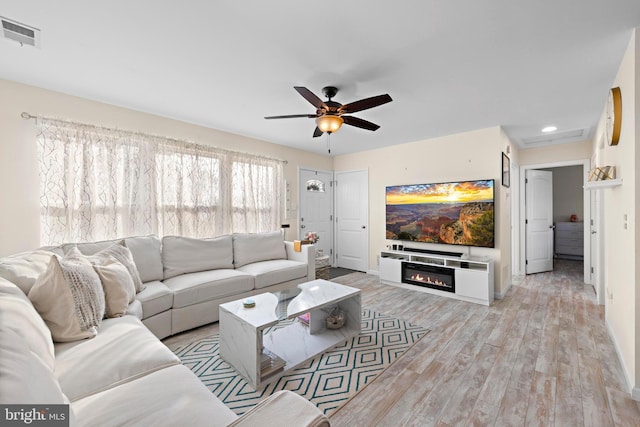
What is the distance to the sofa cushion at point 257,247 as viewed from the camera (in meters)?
3.78

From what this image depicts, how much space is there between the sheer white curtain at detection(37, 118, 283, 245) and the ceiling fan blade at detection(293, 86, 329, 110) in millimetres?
2165

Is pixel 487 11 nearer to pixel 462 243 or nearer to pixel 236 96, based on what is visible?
pixel 236 96

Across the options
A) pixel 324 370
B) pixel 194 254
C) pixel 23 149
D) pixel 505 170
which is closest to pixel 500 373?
pixel 324 370

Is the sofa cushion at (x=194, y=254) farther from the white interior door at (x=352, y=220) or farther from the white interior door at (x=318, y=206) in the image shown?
the white interior door at (x=352, y=220)

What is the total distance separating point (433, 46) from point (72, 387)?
2913mm

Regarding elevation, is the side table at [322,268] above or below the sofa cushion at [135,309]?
below

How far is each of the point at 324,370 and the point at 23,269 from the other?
2.11m

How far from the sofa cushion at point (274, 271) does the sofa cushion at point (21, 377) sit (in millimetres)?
2466

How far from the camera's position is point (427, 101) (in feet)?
9.62

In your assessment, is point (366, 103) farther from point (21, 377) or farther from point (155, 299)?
point (155, 299)

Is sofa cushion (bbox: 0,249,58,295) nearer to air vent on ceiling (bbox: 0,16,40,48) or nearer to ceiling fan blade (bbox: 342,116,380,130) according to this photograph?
air vent on ceiling (bbox: 0,16,40,48)

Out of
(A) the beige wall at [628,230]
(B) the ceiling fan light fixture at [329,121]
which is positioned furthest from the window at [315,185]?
(A) the beige wall at [628,230]

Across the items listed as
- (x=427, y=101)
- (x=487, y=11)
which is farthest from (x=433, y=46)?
(x=427, y=101)

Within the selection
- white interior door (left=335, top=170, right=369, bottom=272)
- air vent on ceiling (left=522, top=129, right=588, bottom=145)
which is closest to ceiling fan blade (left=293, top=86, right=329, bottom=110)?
white interior door (left=335, top=170, right=369, bottom=272)
